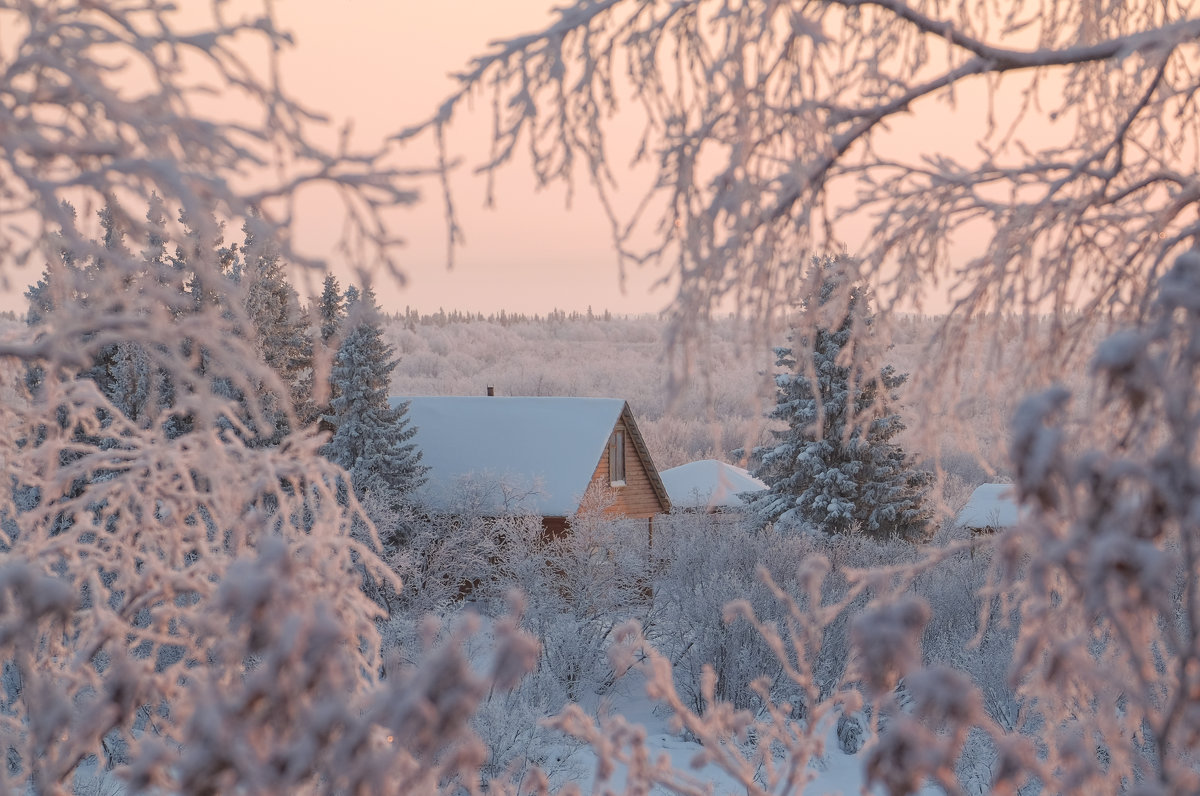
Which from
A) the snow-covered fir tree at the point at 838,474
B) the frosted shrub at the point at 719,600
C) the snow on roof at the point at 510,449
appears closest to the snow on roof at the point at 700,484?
the snow-covered fir tree at the point at 838,474

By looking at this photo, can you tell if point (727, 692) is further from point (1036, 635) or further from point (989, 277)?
point (1036, 635)

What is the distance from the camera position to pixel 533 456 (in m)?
26.5

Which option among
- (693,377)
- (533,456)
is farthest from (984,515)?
(693,377)

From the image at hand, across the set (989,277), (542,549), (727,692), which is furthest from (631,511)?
(989,277)

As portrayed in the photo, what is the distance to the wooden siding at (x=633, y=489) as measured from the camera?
27484 millimetres

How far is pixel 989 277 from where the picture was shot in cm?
397

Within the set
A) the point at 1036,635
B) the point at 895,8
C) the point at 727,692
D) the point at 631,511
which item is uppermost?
the point at 895,8

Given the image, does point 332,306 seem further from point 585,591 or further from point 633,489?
point 633,489

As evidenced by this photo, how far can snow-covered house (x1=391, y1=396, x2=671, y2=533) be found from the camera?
2394 cm

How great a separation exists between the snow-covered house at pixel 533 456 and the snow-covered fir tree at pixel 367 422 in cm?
79

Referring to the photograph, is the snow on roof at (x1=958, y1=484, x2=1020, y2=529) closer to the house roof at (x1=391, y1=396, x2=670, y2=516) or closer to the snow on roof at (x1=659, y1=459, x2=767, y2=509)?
the snow on roof at (x1=659, y1=459, x2=767, y2=509)

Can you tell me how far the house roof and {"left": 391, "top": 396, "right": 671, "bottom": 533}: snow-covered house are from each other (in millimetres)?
24

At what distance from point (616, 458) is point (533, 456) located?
2531 mm

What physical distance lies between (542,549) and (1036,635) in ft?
67.5
